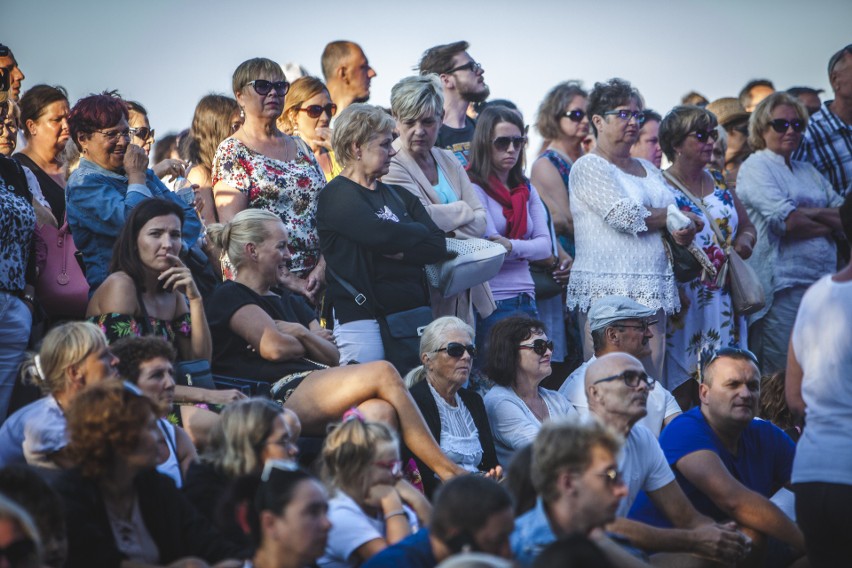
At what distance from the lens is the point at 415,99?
7.32 m

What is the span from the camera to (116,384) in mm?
4488

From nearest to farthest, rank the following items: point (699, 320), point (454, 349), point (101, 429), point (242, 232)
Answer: point (101, 429)
point (454, 349)
point (242, 232)
point (699, 320)

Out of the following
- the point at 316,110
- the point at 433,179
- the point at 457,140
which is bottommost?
the point at 433,179

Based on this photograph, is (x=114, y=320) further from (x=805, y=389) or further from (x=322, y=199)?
(x=805, y=389)

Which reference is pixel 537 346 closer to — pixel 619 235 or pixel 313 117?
pixel 619 235

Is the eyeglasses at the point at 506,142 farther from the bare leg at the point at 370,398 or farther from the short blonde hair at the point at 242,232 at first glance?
the bare leg at the point at 370,398

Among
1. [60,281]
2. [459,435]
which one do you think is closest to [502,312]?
[459,435]

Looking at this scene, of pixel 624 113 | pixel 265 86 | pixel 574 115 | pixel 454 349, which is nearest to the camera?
pixel 454 349

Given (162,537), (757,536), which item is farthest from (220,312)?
(757,536)

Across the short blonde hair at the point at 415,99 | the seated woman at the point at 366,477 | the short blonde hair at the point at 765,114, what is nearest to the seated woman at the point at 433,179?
the short blonde hair at the point at 415,99

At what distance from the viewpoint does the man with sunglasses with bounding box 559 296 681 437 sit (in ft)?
23.4

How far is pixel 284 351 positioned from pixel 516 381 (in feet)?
4.59

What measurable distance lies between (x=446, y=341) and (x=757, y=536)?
1.85 metres

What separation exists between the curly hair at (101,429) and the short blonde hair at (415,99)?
11.1ft
